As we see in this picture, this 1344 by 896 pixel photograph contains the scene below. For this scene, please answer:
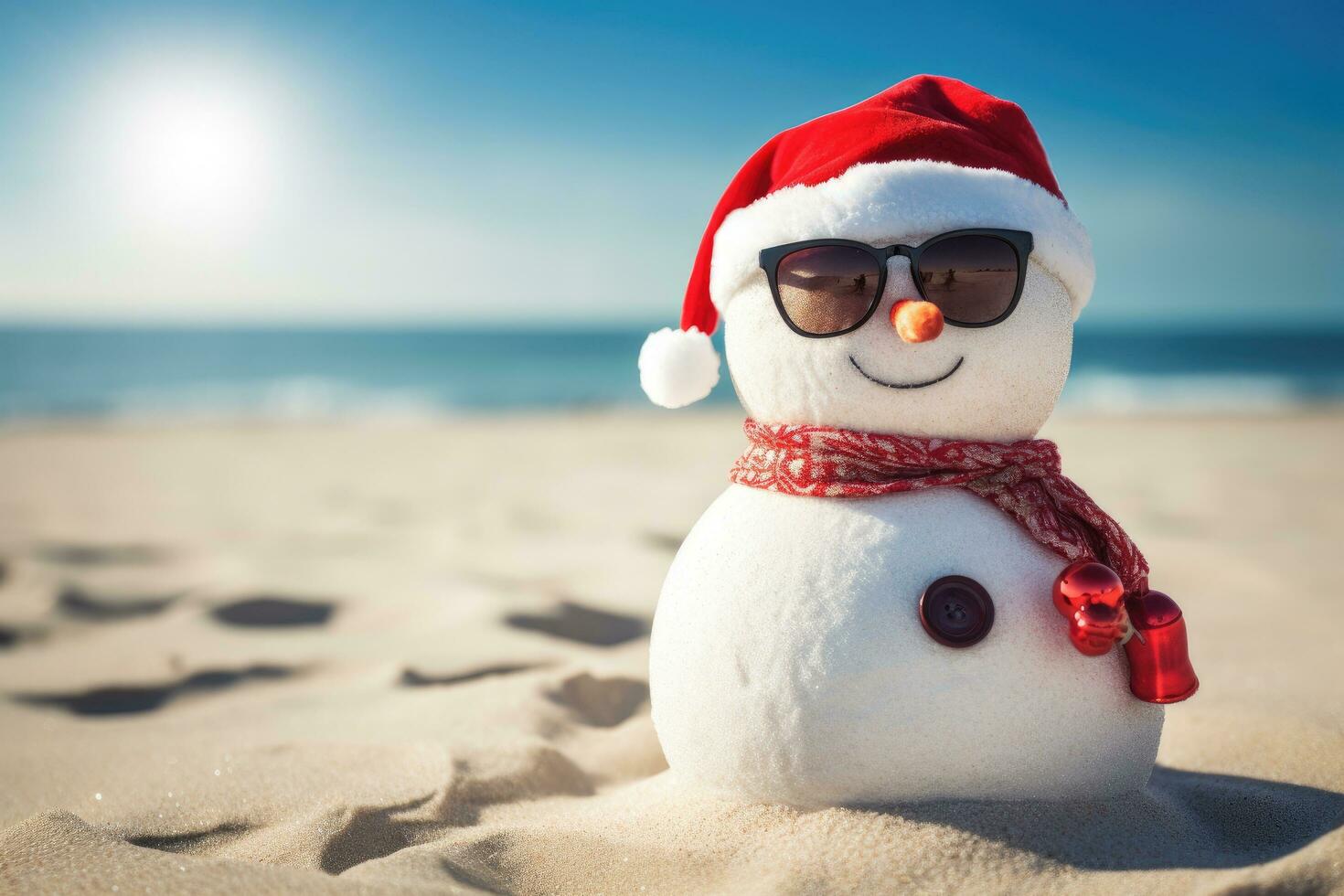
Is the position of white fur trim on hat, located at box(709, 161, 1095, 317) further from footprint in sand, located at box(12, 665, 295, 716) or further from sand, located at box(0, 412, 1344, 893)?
footprint in sand, located at box(12, 665, 295, 716)

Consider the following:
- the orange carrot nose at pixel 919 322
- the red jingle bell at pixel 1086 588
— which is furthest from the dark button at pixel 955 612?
the orange carrot nose at pixel 919 322

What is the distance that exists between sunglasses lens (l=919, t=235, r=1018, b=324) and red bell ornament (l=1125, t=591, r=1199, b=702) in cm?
57

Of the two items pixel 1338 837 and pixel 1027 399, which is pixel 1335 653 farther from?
pixel 1027 399

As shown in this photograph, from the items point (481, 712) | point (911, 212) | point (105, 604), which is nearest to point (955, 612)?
point (911, 212)

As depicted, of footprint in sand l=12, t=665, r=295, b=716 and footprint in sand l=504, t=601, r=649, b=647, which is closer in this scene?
footprint in sand l=12, t=665, r=295, b=716

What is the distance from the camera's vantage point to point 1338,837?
58.0 inches

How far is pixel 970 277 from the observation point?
5.27ft

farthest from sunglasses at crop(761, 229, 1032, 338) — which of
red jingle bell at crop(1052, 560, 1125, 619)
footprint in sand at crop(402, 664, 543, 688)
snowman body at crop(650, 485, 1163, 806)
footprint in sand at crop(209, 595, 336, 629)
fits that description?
footprint in sand at crop(209, 595, 336, 629)

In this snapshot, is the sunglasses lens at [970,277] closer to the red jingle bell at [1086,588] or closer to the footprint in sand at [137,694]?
the red jingle bell at [1086,588]

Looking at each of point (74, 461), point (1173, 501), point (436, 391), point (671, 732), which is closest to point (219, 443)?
point (74, 461)

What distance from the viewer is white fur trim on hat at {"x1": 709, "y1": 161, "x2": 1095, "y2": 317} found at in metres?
1.61

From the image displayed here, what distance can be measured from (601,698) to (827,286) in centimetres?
170

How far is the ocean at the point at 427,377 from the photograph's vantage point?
16.2 metres

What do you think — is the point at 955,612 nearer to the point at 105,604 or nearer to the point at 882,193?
the point at 882,193
